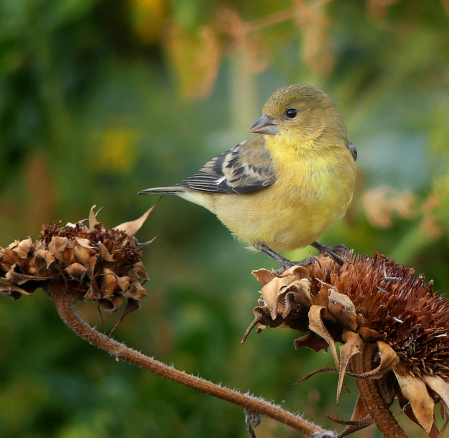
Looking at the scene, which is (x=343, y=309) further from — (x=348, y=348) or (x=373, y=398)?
(x=373, y=398)

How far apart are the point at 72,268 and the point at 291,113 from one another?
157cm

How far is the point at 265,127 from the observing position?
298cm

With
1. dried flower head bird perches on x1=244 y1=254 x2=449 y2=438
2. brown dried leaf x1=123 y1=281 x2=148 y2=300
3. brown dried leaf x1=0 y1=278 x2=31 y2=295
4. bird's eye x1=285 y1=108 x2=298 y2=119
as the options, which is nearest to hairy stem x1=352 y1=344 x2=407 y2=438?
dried flower head bird perches on x1=244 y1=254 x2=449 y2=438

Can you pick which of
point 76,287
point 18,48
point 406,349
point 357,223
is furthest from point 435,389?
point 18,48

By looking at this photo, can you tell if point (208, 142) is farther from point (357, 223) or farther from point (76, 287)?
point (76, 287)

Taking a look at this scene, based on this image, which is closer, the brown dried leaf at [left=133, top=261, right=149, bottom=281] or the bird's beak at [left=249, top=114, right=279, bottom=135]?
the brown dried leaf at [left=133, top=261, right=149, bottom=281]

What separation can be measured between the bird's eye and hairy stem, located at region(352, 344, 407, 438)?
156 cm

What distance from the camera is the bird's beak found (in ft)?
9.70

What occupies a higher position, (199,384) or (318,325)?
(318,325)

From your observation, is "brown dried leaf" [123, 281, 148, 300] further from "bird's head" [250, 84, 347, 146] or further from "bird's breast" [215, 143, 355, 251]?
"bird's head" [250, 84, 347, 146]

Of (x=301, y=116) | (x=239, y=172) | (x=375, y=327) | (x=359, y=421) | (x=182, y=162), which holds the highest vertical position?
(x=301, y=116)

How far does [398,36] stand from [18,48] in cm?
218

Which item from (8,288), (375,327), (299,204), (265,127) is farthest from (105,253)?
(265,127)

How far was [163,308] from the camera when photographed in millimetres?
3666
